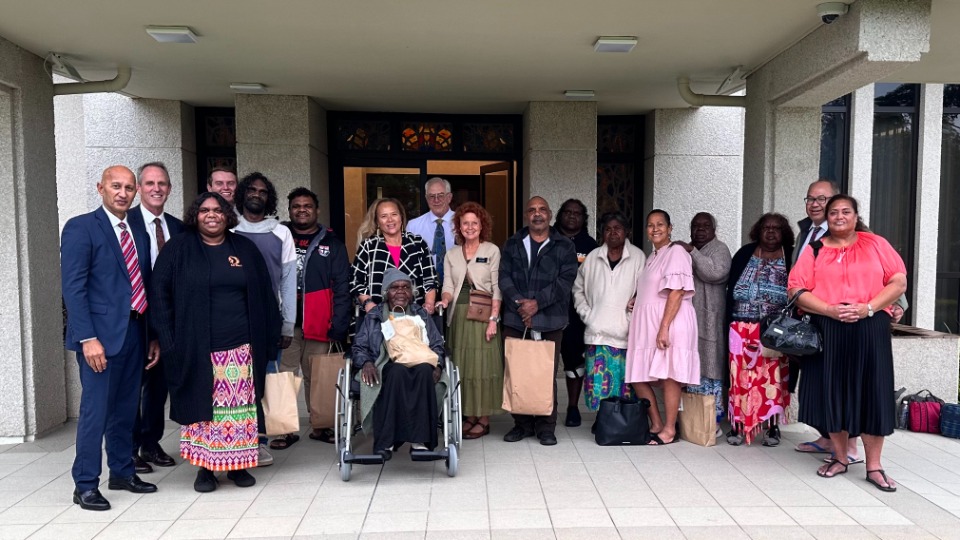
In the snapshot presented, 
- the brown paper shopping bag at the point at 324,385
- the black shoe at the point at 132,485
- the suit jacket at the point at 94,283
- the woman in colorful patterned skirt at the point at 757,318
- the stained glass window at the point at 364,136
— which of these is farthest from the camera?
the stained glass window at the point at 364,136

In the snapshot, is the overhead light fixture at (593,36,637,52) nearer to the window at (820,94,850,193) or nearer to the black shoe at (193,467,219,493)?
the black shoe at (193,467,219,493)

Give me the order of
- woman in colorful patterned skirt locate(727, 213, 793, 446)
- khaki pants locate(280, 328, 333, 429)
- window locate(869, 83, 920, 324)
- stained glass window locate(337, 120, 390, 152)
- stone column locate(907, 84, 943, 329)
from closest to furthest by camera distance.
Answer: woman in colorful patterned skirt locate(727, 213, 793, 446), khaki pants locate(280, 328, 333, 429), stained glass window locate(337, 120, 390, 152), stone column locate(907, 84, 943, 329), window locate(869, 83, 920, 324)

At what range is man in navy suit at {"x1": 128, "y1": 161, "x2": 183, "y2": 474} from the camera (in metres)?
4.07

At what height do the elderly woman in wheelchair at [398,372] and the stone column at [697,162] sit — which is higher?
the stone column at [697,162]

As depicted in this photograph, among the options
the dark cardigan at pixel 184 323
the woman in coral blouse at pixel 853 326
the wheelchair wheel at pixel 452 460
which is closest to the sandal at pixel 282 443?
the dark cardigan at pixel 184 323

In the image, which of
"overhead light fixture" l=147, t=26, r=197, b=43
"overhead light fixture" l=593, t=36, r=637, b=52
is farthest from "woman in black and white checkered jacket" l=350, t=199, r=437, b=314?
"overhead light fixture" l=593, t=36, r=637, b=52

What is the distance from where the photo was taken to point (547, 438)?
16.0 feet

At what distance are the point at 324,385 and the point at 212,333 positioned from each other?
3.17ft

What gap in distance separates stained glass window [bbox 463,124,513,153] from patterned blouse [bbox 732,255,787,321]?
4.30m

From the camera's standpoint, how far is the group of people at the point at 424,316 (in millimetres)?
3805

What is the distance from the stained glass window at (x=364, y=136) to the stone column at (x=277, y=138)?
95 centimetres

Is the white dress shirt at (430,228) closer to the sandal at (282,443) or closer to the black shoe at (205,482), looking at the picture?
the sandal at (282,443)

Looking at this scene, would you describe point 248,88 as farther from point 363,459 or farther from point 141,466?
point 363,459

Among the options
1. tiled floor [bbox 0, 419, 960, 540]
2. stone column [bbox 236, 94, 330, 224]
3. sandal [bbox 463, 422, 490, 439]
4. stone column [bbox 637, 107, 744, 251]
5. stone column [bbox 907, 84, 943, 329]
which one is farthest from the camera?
stone column [bbox 907, 84, 943, 329]
